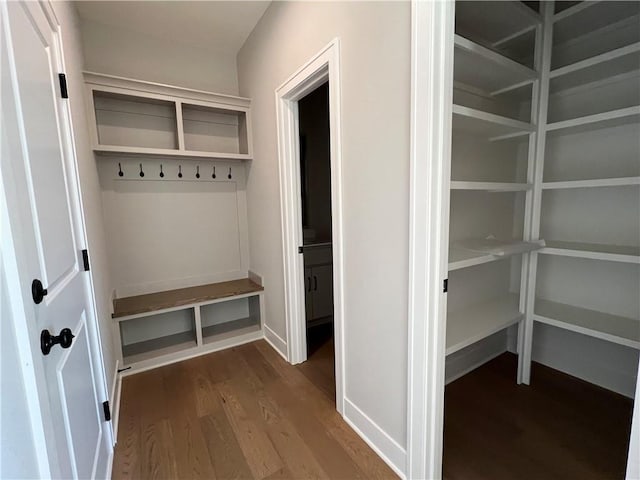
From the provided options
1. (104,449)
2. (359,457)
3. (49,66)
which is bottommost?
(359,457)

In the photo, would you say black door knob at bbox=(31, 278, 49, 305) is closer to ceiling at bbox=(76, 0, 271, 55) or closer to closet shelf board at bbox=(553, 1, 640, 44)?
ceiling at bbox=(76, 0, 271, 55)

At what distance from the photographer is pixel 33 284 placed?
0.79 metres

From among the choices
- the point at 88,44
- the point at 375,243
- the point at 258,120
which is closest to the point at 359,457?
the point at 375,243

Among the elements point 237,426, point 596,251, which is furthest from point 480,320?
point 237,426

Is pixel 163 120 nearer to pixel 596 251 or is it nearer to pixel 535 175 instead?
pixel 535 175

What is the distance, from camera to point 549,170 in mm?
2188

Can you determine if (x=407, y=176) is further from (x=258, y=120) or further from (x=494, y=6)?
(x=258, y=120)

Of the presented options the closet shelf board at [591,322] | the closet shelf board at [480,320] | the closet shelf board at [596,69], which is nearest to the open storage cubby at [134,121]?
the closet shelf board at [480,320]

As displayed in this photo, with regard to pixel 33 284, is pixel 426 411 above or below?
below

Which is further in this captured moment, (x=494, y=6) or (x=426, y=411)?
(x=494, y=6)

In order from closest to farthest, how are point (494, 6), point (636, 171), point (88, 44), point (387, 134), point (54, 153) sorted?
point (54, 153) < point (387, 134) < point (494, 6) < point (636, 171) < point (88, 44)

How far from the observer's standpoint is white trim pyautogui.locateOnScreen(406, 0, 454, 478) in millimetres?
1103

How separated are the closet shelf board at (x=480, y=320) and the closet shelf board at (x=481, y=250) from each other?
14.8 inches

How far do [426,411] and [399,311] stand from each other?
16.5 inches
